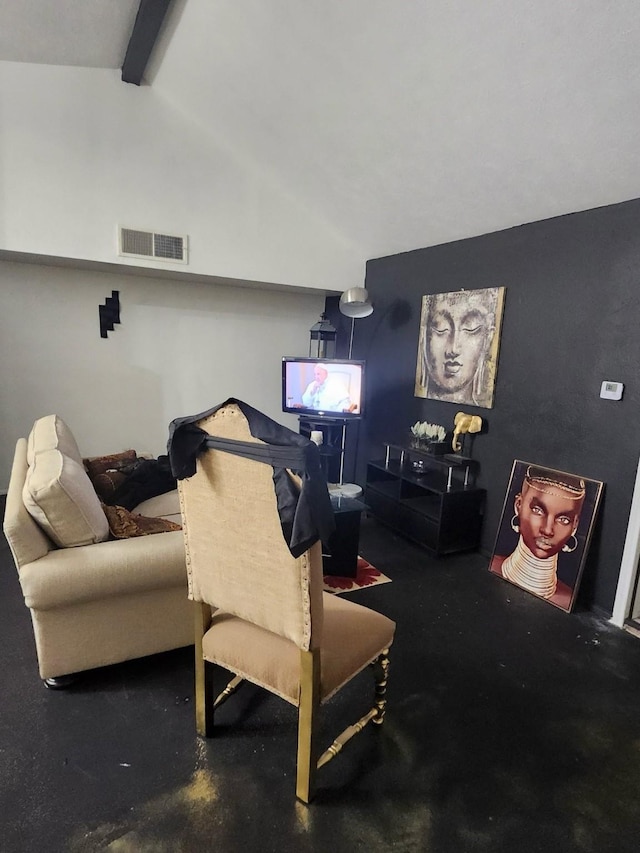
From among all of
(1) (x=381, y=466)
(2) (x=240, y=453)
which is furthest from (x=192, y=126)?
(2) (x=240, y=453)

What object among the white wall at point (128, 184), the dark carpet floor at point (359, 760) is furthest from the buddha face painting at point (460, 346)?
the dark carpet floor at point (359, 760)

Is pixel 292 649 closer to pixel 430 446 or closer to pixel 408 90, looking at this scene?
pixel 430 446

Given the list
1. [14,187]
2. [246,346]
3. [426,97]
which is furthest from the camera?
[246,346]

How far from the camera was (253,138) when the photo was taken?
3.48 m

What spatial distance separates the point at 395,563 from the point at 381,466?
90cm

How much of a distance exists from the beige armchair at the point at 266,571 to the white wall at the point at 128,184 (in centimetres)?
280

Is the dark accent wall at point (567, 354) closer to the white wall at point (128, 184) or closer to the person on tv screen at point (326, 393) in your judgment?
the person on tv screen at point (326, 393)

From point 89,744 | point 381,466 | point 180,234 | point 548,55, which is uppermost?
point 548,55

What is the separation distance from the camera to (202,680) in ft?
5.32

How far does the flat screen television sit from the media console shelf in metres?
0.52

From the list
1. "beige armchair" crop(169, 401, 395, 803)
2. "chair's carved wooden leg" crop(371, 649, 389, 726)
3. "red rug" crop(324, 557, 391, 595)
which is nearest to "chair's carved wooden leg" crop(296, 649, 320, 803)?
"beige armchair" crop(169, 401, 395, 803)

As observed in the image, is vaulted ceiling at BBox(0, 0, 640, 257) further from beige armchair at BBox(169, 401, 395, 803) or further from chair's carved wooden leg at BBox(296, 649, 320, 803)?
chair's carved wooden leg at BBox(296, 649, 320, 803)

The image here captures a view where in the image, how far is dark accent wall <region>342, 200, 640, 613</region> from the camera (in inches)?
98.7

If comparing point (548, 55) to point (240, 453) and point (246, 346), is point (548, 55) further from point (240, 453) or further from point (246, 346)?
point (246, 346)
